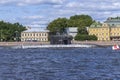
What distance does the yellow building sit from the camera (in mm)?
195125

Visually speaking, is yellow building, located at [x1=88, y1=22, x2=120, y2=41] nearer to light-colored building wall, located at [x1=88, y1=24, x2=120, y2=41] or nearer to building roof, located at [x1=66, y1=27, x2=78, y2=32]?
light-colored building wall, located at [x1=88, y1=24, x2=120, y2=41]

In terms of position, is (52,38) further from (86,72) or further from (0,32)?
(86,72)

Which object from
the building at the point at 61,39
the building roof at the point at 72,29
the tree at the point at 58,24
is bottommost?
the building at the point at 61,39

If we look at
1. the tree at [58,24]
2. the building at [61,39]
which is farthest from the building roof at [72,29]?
the building at [61,39]

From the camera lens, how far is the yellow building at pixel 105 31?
19512 centimetres

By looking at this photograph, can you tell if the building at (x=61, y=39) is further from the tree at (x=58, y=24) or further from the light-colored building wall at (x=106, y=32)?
the light-colored building wall at (x=106, y=32)

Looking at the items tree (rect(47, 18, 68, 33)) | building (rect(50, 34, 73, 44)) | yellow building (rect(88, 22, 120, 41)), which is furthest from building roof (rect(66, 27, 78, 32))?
building (rect(50, 34, 73, 44))

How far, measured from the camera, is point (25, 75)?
117 feet

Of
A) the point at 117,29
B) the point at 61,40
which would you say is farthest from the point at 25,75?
the point at 117,29

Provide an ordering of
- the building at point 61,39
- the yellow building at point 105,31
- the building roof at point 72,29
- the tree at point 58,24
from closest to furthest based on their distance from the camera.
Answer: the building at point 61,39 < the tree at point 58,24 < the building roof at point 72,29 < the yellow building at point 105,31

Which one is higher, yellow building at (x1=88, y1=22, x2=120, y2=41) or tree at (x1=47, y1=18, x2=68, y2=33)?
tree at (x1=47, y1=18, x2=68, y2=33)

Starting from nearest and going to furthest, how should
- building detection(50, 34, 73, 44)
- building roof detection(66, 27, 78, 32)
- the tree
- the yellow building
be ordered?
1. building detection(50, 34, 73, 44)
2. the tree
3. building roof detection(66, 27, 78, 32)
4. the yellow building

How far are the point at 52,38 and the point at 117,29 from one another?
193 feet

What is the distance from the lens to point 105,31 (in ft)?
641
